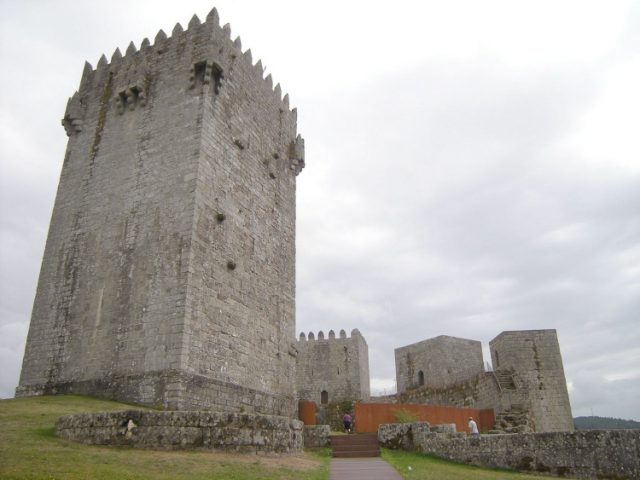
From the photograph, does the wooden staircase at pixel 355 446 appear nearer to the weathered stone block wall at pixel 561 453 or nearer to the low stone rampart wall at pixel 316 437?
the low stone rampart wall at pixel 316 437

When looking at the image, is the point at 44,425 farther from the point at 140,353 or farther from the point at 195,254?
the point at 195,254

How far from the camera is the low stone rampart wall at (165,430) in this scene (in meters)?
8.90

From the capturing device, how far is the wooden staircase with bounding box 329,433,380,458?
13.6m

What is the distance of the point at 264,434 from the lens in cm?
1001

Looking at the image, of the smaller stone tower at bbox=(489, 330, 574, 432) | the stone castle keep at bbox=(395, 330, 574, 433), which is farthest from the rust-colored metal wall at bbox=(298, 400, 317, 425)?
the smaller stone tower at bbox=(489, 330, 574, 432)

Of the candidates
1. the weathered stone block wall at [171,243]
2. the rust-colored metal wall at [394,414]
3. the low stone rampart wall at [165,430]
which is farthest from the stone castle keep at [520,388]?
the low stone rampart wall at [165,430]

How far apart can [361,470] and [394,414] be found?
7.68 metres

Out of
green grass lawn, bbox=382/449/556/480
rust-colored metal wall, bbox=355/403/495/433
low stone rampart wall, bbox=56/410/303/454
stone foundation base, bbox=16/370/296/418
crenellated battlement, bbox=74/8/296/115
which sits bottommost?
green grass lawn, bbox=382/449/556/480

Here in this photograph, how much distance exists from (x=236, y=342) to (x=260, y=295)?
2.29 meters

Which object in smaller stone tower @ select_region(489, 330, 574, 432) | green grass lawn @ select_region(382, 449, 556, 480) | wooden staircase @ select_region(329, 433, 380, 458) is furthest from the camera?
→ smaller stone tower @ select_region(489, 330, 574, 432)

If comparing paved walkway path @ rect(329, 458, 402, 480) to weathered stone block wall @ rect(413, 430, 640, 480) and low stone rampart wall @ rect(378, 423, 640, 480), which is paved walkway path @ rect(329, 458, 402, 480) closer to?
low stone rampart wall @ rect(378, 423, 640, 480)

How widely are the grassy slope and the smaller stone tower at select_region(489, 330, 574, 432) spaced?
1576cm

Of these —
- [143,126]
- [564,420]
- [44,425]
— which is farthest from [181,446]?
[564,420]

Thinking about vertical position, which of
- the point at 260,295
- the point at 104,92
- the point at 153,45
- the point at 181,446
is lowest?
the point at 181,446
